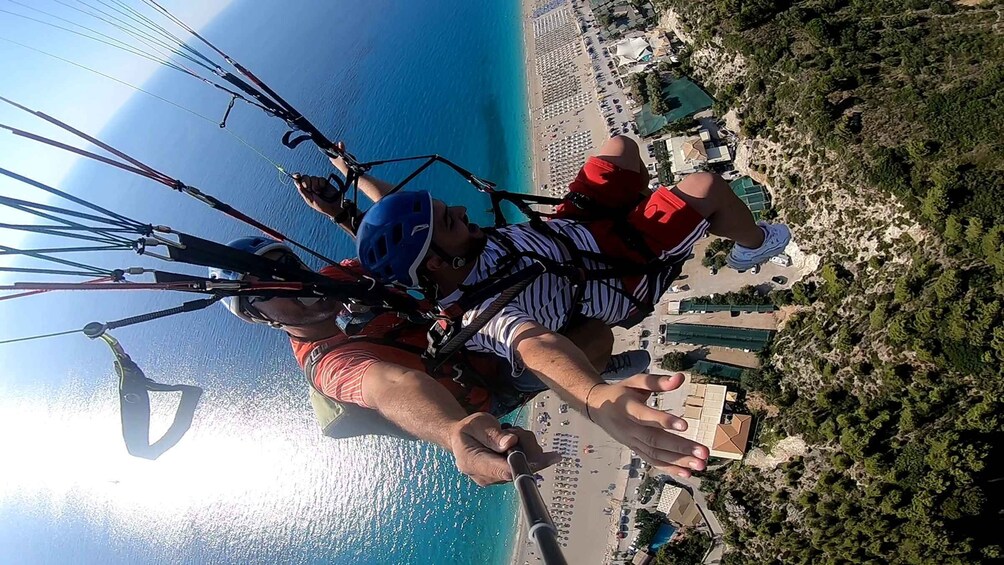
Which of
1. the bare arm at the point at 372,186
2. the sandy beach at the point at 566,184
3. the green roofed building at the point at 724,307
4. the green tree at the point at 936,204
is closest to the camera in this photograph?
the bare arm at the point at 372,186

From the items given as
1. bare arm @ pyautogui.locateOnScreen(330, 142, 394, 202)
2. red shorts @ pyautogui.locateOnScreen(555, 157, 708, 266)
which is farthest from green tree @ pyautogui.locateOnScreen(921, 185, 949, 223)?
bare arm @ pyautogui.locateOnScreen(330, 142, 394, 202)

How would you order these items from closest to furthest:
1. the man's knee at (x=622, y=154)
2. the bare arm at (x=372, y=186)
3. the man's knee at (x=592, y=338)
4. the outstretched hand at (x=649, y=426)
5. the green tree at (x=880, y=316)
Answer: the outstretched hand at (x=649, y=426), the man's knee at (x=592, y=338), the man's knee at (x=622, y=154), the bare arm at (x=372, y=186), the green tree at (x=880, y=316)

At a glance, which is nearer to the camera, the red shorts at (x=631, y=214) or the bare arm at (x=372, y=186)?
the red shorts at (x=631, y=214)

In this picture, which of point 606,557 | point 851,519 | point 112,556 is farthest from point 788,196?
point 112,556

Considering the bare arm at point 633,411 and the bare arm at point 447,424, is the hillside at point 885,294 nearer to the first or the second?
the bare arm at point 633,411

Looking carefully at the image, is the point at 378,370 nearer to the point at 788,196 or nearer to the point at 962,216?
the point at 962,216

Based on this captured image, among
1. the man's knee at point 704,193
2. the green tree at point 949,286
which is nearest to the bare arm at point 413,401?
the man's knee at point 704,193

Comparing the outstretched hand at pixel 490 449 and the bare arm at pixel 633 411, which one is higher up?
the outstretched hand at pixel 490 449
